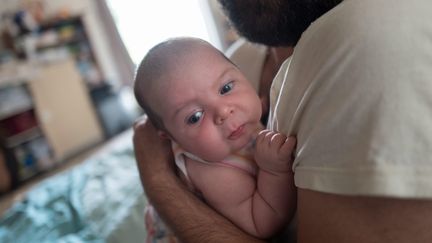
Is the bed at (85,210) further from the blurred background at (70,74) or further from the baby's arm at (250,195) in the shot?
the baby's arm at (250,195)

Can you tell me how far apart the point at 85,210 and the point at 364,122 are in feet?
4.83

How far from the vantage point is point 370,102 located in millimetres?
460

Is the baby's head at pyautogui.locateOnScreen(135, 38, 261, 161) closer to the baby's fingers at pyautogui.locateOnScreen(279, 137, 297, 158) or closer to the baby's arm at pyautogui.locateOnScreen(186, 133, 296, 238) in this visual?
the baby's arm at pyautogui.locateOnScreen(186, 133, 296, 238)

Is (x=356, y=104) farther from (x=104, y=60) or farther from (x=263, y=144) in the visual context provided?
(x=104, y=60)

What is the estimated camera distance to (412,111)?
44 centimetres

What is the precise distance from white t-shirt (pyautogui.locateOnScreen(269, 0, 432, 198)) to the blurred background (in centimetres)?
180

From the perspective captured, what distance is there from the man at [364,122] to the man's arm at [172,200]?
0.71ft

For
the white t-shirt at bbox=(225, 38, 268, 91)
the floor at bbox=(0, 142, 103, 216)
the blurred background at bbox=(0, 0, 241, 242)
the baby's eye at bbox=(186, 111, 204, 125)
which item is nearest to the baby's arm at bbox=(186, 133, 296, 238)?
the baby's eye at bbox=(186, 111, 204, 125)

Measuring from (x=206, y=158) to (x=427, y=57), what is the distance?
1.58 feet

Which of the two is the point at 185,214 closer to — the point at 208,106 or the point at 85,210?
the point at 208,106

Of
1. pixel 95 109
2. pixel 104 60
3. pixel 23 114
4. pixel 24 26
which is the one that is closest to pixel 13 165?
pixel 23 114

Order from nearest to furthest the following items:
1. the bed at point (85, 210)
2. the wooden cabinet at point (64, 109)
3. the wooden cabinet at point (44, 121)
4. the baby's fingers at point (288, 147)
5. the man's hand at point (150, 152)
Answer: the baby's fingers at point (288, 147) → the man's hand at point (150, 152) → the bed at point (85, 210) → the wooden cabinet at point (44, 121) → the wooden cabinet at point (64, 109)

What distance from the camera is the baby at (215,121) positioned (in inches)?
30.6

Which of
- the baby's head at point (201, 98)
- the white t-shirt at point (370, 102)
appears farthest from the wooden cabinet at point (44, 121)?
the white t-shirt at point (370, 102)
